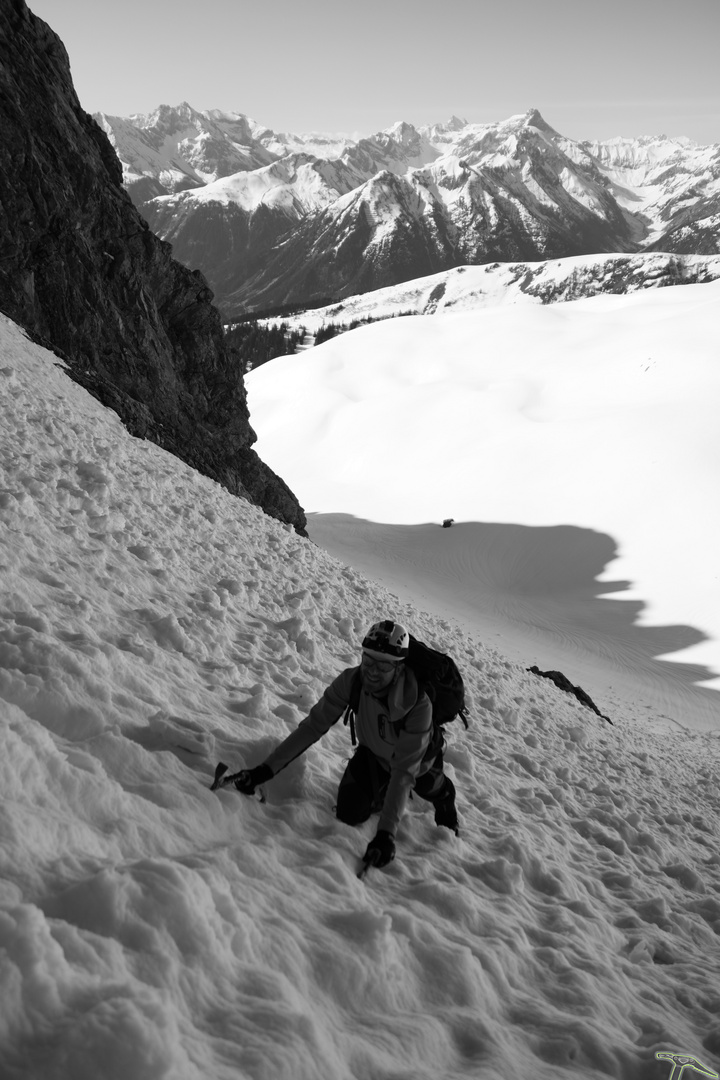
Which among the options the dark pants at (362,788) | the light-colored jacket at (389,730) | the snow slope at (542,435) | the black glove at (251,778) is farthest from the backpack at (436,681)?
the snow slope at (542,435)

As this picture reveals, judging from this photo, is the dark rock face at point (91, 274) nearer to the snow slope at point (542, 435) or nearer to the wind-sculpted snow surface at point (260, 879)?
the wind-sculpted snow surface at point (260, 879)

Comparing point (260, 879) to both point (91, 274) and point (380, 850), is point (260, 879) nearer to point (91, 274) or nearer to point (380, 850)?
point (380, 850)

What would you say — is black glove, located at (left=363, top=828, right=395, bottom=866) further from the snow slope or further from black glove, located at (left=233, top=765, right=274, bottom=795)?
the snow slope

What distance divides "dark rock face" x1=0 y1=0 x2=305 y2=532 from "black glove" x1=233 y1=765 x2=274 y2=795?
43.5 feet

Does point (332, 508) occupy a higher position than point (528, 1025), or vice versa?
point (332, 508)

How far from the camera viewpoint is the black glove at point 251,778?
190 inches

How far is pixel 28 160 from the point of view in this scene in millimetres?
19484

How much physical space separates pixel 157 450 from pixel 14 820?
525 inches

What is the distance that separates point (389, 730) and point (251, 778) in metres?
1.08

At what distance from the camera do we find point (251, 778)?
487 centimetres

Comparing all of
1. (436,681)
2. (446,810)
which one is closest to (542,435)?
(446,810)

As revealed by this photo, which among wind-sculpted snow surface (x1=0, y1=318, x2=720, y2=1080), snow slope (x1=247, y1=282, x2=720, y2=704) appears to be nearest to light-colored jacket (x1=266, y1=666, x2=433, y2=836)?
wind-sculpted snow surface (x1=0, y1=318, x2=720, y2=1080)

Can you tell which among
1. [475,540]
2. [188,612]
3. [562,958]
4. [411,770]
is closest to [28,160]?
[188,612]

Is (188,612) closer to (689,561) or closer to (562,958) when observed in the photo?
(562,958)
